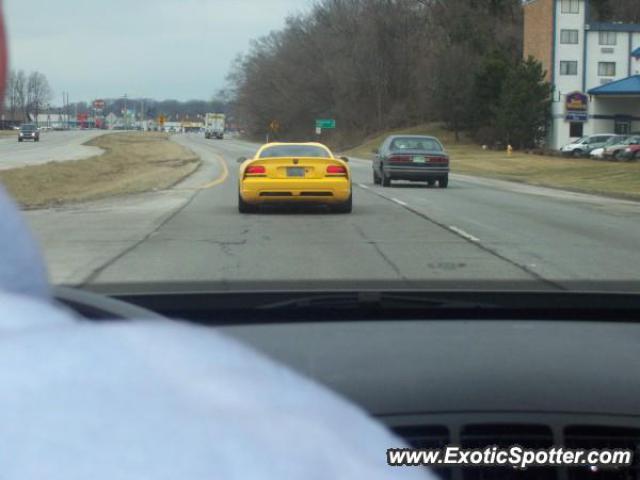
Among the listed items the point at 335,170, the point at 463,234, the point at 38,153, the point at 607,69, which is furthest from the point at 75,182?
the point at 607,69

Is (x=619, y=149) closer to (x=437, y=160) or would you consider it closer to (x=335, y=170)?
(x=437, y=160)

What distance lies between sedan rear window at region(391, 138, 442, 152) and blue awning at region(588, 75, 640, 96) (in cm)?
4708

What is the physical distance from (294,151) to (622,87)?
5723 cm

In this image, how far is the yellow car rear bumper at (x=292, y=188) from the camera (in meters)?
17.4

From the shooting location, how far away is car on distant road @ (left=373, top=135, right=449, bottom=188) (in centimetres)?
2623

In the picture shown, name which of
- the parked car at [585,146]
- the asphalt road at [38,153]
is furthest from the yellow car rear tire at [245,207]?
the parked car at [585,146]

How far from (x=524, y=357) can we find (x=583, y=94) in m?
72.2

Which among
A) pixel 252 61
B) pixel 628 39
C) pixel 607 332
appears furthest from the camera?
pixel 252 61

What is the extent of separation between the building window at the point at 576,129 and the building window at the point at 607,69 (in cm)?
486

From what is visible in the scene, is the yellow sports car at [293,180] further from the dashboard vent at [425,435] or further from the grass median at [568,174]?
the dashboard vent at [425,435]

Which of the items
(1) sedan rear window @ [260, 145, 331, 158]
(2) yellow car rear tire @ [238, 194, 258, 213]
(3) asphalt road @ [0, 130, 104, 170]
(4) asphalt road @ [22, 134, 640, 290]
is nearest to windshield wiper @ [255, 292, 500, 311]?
(4) asphalt road @ [22, 134, 640, 290]

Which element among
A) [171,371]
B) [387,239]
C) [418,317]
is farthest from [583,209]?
[171,371]

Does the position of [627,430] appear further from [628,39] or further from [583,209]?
[628,39]

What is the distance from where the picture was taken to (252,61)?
5290 inches
